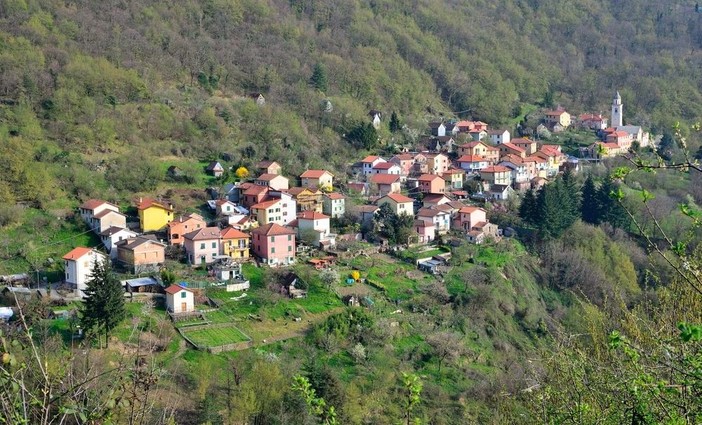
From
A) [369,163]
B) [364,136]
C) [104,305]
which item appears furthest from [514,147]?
[104,305]

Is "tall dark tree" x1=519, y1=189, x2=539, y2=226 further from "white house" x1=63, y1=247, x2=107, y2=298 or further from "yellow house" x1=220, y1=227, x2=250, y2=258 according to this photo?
"white house" x1=63, y1=247, x2=107, y2=298

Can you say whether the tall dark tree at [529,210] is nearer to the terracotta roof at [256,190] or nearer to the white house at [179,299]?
the terracotta roof at [256,190]

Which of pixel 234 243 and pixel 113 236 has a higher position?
pixel 113 236

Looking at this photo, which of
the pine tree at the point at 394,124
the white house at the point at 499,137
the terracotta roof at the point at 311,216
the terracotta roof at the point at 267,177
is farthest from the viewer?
the white house at the point at 499,137

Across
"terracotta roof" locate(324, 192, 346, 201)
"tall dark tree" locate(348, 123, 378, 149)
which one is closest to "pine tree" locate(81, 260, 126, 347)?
"terracotta roof" locate(324, 192, 346, 201)

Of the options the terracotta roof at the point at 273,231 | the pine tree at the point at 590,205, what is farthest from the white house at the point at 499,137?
the terracotta roof at the point at 273,231

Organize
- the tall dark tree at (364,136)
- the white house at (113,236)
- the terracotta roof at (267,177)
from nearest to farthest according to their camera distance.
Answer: the white house at (113,236) < the terracotta roof at (267,177) < the tall dark tree at (364,136)

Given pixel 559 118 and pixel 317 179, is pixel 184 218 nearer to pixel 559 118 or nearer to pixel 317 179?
pixel 317 179
